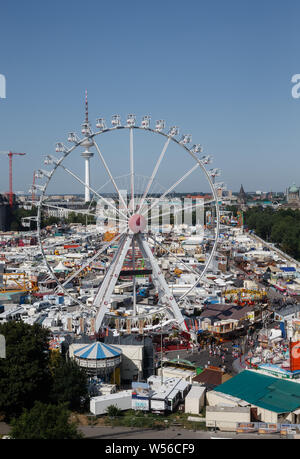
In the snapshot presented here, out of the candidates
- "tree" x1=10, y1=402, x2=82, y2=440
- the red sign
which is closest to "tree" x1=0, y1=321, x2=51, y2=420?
"tree" x1=10, y1=402, x2=82, y2=440

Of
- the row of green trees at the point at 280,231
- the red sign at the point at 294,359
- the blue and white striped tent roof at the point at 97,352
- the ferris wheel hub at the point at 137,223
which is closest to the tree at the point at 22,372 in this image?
the blue and white striped tent roof at the point at 97,352

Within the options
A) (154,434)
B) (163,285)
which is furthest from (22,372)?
(163,285)

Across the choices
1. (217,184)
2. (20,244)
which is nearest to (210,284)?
(217,184)

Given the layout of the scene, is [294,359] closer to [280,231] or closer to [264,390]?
[264,390]

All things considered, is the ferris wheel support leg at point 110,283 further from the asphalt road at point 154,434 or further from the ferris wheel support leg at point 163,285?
the asphalt road at point 154,434

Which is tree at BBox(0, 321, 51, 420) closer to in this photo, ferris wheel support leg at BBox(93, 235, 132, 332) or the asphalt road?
the asphalt road
